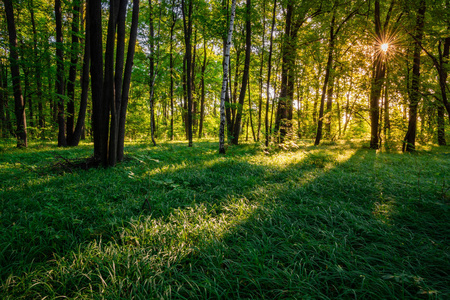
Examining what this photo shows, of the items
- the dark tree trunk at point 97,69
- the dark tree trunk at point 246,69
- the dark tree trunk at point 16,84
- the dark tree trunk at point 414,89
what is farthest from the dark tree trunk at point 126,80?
the dark tree trunk at point 414,89

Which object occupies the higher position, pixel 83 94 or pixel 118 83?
pixel 83 94

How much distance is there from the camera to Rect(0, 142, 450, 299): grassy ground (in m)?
1.53

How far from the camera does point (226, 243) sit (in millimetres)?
2150

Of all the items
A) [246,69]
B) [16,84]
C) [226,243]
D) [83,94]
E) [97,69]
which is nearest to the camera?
[226,243]

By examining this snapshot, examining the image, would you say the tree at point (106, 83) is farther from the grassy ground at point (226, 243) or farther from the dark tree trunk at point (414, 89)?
the dark tree trunk at point (414, 89)

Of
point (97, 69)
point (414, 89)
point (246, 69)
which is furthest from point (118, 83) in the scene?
point (414, 89)

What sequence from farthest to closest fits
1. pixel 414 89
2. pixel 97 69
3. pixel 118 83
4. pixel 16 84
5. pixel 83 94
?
pixel 83 94
pixel 16 84
pixel 414 89
pixel 118 83
pixel 97 69

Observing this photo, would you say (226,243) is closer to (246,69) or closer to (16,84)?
(246,69)

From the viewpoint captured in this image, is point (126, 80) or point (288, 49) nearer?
point (126, 80)

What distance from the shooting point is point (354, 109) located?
1063 centimetres

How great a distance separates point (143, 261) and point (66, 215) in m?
1.72

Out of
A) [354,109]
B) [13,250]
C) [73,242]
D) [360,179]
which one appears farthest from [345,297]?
[354,109]

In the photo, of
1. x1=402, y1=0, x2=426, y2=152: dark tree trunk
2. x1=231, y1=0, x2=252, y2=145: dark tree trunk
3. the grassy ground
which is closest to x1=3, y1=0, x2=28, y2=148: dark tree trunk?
the grassy ground

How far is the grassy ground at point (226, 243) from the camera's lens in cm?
153
